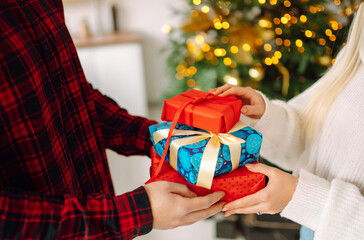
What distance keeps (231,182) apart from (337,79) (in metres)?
0.39

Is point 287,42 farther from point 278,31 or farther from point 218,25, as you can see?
point 218,25

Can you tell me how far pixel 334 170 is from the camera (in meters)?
0.67

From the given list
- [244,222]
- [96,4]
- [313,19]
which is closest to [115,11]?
[96,4]

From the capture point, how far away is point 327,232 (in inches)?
22.8

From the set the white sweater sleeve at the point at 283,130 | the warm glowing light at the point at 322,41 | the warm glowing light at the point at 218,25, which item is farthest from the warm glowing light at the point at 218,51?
the white sweater sleeve at the point at 283,130

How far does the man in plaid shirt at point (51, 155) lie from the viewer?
438mm

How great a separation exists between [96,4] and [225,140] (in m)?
2.54

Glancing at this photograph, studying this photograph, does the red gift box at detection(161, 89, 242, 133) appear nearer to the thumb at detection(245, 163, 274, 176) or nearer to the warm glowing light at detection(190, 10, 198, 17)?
the thumb at detection(245, 163, 274, 176)

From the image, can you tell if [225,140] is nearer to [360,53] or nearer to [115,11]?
[360,53]

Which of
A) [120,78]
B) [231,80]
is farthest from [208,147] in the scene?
[120,78]

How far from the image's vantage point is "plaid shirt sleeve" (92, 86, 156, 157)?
0.75 metres

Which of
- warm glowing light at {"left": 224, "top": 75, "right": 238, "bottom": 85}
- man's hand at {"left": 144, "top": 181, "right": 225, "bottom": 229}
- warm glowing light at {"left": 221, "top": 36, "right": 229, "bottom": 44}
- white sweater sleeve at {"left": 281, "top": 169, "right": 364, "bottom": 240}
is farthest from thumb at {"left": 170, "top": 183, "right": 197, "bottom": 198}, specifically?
warm glowing light at {"left": 221, "top": 36, "right": 229, "bottom": 44}

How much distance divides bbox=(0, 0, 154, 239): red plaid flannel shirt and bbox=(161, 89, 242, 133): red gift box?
0.58 ft

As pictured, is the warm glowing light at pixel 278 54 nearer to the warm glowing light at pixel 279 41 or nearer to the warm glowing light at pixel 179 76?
the warm glowing light at pixel 279 41
